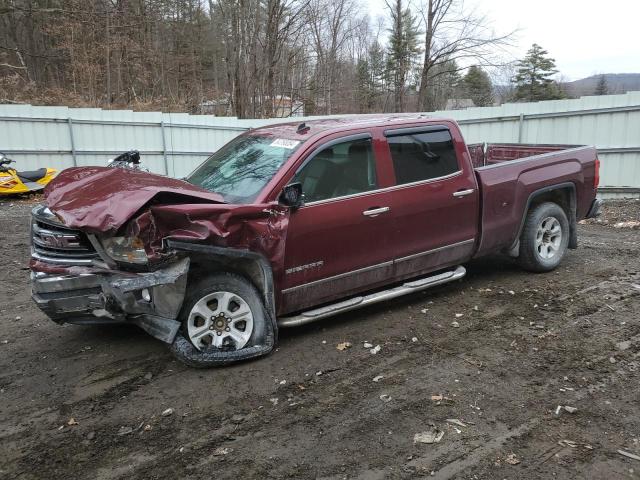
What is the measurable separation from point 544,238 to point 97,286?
500 cm

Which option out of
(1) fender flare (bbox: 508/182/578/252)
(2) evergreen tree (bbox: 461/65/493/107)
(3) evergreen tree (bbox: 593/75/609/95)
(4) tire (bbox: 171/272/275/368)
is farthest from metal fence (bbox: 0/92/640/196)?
(3) evergreen tree (bbox: 593/75/609/95)

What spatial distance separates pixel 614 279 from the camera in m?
5.62

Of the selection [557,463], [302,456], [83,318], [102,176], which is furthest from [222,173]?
[557,463]

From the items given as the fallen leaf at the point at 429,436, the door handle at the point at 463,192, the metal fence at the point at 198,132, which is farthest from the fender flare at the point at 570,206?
the metal fence at the point at 198,132

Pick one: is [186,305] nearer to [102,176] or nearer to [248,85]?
[102,176]

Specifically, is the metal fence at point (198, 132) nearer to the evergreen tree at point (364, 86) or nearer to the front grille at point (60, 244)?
the front grille at point (60, 244)

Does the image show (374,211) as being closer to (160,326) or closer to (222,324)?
(222,324)

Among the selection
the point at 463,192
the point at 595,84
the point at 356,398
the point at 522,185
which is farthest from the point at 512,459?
the point at 595,84

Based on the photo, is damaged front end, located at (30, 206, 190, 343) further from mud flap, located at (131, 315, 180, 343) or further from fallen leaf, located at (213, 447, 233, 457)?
fallen leaf, located at (213, 447, 233, 457)

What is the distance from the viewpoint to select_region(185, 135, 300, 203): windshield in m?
4.12

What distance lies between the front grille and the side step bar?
1.61 m

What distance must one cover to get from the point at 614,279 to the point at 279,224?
4.17 meters

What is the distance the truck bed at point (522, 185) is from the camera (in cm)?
528

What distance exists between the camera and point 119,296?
343cm
